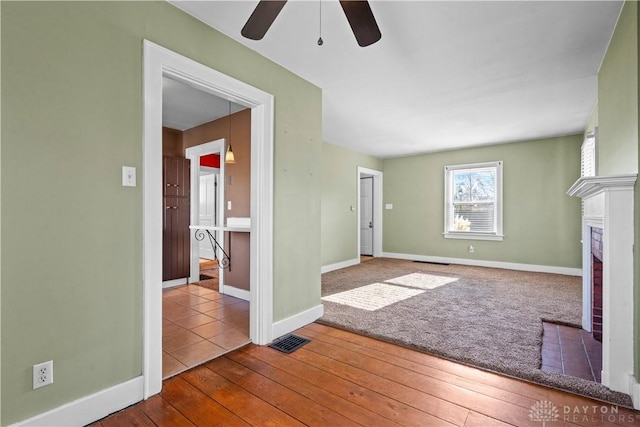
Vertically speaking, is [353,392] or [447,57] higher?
[447,57]

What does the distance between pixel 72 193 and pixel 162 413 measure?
1.33 meters

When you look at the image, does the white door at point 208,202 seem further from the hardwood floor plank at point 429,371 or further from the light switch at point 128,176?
the light switch at point 128,176

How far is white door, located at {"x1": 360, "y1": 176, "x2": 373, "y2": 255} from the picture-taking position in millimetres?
7797

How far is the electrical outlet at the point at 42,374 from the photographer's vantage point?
151cm

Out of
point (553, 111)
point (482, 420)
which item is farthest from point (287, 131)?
point (553, 111)

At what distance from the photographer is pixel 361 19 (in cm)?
155

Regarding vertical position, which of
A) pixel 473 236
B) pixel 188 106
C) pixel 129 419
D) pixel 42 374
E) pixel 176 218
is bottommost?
pixel 129 419

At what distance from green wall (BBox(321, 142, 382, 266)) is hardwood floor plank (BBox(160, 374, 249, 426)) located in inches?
160

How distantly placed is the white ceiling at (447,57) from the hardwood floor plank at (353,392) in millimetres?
2526

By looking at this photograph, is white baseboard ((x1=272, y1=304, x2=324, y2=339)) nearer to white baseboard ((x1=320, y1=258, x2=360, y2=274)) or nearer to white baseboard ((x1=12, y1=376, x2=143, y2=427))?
white baseboard ((x1=12, y1=376, x2=143, y2=427))

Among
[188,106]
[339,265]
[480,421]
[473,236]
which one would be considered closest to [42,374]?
[480,421]

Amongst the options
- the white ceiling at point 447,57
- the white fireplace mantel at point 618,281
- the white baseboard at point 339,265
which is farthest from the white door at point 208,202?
the white fireplace mantel at point 618,281

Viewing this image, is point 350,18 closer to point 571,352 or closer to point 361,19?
point 361,19

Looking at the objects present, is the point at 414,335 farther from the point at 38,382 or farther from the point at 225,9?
the point at 225,9
